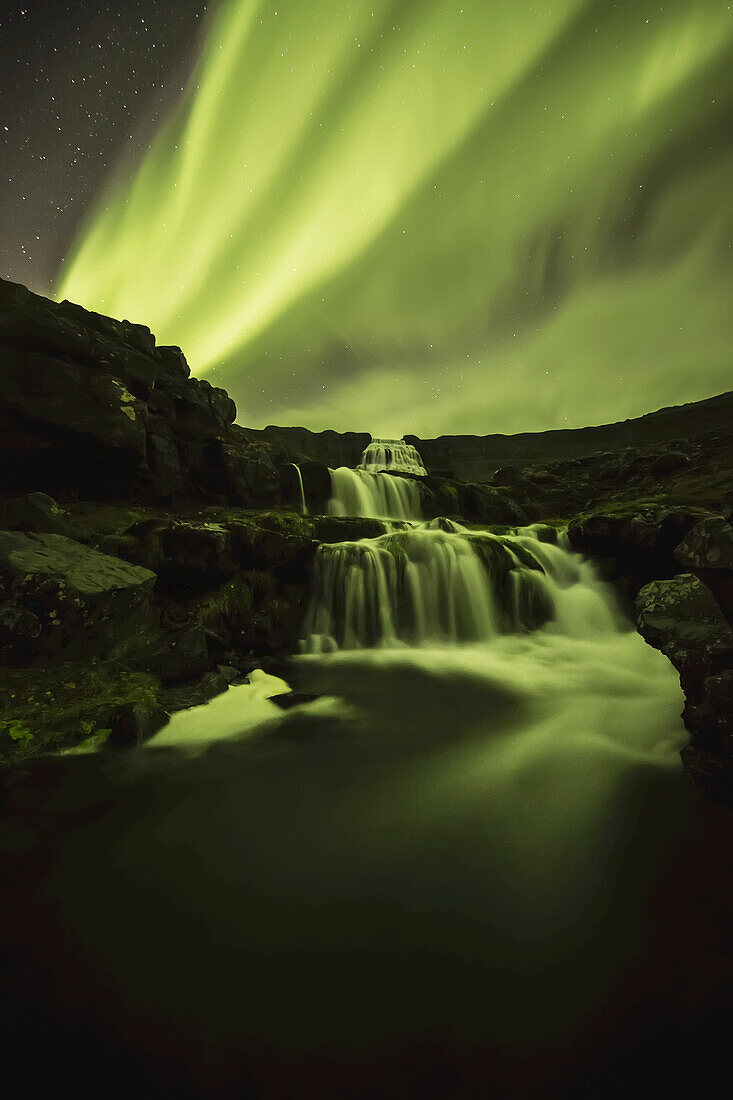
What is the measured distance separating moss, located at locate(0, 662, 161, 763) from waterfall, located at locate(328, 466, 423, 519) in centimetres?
1699

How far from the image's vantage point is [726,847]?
3.23 metres

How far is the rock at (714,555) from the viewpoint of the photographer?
11.4 feet

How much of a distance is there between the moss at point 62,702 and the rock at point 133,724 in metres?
0.16

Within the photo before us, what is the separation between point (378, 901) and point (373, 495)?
23.4m

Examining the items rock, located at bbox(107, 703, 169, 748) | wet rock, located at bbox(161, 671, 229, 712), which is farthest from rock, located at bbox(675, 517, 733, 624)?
wet rock, located at bbox(161, 671, 229, 712)

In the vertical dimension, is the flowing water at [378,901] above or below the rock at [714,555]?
below

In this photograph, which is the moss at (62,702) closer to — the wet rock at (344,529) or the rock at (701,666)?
the rock at (701,666)

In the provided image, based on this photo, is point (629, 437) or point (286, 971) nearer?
point (286, 971)

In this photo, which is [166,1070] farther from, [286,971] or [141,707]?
[141,707]

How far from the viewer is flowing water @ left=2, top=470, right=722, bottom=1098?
2043 mm

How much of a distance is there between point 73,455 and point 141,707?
11.9 m

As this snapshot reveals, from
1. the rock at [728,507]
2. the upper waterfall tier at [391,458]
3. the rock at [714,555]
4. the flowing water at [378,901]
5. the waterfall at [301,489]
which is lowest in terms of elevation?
the flowing water at [378,901]

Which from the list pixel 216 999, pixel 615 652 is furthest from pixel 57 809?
pixel 615 652

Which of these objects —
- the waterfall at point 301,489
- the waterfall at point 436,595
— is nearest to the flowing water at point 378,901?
the waterfall at point 436,595
